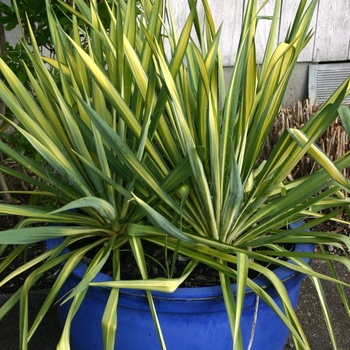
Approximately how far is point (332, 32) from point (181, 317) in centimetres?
249

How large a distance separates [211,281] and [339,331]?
70 cm

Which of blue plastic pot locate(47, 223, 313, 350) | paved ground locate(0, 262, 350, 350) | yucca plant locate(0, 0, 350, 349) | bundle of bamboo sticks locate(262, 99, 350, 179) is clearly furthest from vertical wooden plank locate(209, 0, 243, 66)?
blue plastic pot locate(47, 223, 313, 350)

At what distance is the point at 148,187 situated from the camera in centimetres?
147

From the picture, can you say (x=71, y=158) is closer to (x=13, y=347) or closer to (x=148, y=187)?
(x=148, y=187)

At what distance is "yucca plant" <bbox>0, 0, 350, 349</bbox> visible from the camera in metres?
1.38

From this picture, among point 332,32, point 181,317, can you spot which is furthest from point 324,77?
point 181,317

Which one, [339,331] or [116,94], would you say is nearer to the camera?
[116,94]

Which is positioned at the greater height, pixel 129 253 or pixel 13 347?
pixel 129 253

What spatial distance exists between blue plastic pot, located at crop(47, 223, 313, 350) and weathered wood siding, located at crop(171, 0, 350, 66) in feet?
6.59

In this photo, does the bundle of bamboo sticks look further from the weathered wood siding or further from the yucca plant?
the yucca plant

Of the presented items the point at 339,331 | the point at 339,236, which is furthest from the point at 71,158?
the point at 339,331

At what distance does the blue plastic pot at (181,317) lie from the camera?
1.41 meters

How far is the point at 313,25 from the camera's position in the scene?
3436mm

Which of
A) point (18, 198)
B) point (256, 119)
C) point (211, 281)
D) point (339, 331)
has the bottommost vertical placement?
point (339, 331)
